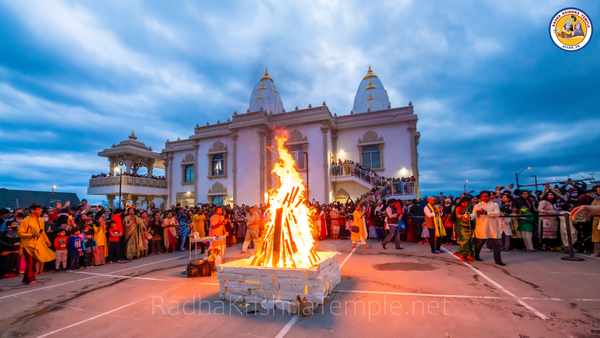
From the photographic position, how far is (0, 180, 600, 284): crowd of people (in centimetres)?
704

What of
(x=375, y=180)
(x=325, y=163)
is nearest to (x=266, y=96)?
(x=325, y=163)

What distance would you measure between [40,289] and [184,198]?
75.3ft

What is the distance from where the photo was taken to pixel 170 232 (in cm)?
1108

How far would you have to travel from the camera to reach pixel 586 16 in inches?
323

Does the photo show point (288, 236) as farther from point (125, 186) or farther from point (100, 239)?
point (125, 186)

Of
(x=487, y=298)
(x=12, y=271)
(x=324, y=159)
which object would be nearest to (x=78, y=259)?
(x=12, y=271)

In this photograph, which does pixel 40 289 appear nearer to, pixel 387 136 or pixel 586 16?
pixel 586 16

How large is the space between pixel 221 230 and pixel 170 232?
145 inches

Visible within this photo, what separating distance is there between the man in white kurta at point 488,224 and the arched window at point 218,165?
22106 mm

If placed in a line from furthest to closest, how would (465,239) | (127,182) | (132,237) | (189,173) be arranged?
(189,173) → (127,182) → (132,237) → (465,239)

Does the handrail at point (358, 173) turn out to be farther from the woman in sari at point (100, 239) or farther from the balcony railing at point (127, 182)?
the balcony railing at point (127, 182)

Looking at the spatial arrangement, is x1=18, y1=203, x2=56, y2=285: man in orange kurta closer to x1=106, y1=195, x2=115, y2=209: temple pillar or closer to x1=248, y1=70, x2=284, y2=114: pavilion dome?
x1=106, y1=195, x2=115, y2=209: temple pillar

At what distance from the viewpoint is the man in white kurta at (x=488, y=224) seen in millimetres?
6988

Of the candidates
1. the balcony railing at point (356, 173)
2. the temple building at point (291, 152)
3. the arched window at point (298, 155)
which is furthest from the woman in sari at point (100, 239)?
the balcony railing at point (356, 173)
